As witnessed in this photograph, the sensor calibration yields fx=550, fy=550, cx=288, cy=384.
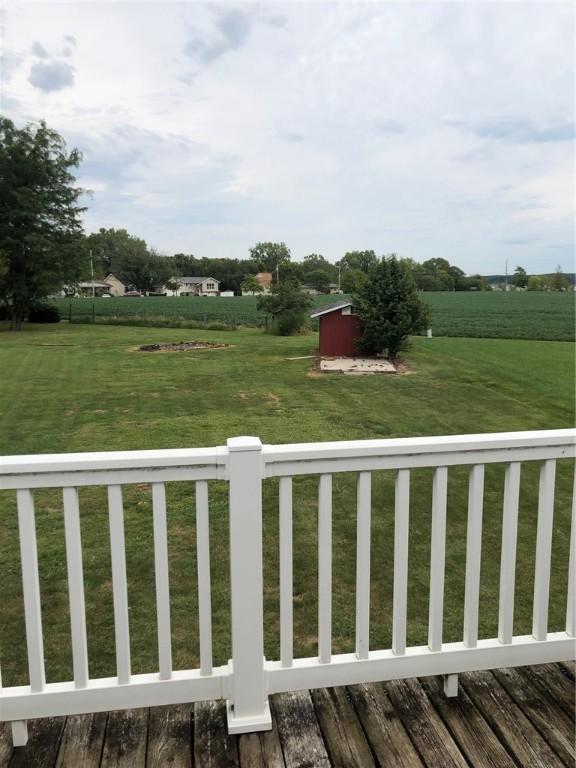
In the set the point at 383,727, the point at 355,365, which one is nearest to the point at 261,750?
the point at 383,727

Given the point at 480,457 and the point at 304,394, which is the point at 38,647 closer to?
the point at 480,457

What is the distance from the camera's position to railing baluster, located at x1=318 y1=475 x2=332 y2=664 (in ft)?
4.81

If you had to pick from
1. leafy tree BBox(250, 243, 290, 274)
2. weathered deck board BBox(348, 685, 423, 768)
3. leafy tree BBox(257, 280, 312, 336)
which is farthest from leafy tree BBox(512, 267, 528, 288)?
weathered deck board BBox(348, 685, 423, 768)

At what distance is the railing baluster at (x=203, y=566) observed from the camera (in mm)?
1406

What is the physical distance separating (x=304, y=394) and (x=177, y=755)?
7.36 m

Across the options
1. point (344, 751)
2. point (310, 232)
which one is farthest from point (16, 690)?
point (310, 232)

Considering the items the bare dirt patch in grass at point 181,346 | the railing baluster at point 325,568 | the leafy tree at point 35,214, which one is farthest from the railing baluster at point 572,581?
the leafy tree at point 35,214

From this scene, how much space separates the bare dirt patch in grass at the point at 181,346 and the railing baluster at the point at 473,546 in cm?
1340

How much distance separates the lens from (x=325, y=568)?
151 cm

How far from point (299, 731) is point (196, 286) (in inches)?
2646

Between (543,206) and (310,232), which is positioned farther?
(310,232)

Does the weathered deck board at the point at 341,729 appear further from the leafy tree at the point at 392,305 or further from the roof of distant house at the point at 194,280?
the roof of distant house at the point at 194,280

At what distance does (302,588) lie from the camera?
3156 mm

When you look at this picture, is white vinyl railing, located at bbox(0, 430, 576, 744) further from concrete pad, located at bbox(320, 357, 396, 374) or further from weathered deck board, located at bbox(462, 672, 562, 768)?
concrete pad, located at bbox(320, 357, 396, 374)
